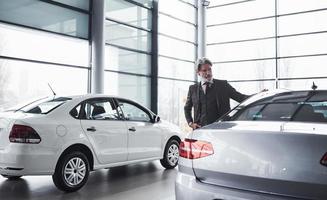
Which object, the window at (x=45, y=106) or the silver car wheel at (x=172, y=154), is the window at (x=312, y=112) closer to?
the window at (x=45, y=106)

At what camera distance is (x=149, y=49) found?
43.4 ft

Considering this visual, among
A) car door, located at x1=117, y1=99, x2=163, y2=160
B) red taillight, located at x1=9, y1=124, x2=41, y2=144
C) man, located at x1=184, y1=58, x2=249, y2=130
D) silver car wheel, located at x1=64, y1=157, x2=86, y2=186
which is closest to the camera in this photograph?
man, located at x1=184, y1=58, x2=249, y2=130

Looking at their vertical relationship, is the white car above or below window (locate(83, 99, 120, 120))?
below

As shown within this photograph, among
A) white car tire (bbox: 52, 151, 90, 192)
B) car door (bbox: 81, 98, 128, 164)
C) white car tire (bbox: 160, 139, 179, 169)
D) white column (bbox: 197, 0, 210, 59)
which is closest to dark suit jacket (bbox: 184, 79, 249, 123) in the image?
car door (bbox: 81, 98, 128, 164)

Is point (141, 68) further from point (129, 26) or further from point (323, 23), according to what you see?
point (323, 23)

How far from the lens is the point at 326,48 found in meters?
12.8

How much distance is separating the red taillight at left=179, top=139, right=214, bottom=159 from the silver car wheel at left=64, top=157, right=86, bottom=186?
2577mm

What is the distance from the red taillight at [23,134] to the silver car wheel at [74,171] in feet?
1.97

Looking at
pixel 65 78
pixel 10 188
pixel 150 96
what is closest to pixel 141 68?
pixel 150 96

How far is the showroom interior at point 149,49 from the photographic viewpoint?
352 inches

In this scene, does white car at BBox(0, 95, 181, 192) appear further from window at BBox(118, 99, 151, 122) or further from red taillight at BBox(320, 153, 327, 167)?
red taillight at BBox(320, 153, 327, 167)

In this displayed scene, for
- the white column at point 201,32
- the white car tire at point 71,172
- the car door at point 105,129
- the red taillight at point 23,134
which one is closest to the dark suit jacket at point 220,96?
the car door at point 105,129

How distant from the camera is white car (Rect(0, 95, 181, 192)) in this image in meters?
4.25

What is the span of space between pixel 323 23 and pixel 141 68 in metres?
6.71
